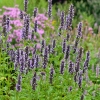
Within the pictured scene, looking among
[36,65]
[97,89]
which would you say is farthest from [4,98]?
[97,89]

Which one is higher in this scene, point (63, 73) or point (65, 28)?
point (65, 28)

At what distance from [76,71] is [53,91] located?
1.28 ft

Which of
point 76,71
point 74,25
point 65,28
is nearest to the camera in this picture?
point 76,71

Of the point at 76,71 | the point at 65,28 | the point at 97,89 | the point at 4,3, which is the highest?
the point at 4,3

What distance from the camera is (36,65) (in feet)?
13.2

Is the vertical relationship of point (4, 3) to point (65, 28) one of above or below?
above

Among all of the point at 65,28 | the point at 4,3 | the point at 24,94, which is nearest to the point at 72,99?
the point at 24,94

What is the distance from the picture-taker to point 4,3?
9.15 m

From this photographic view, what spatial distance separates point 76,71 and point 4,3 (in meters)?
5.60

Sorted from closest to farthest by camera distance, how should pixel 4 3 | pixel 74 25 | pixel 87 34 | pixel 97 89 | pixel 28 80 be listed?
pixel 28 80, pixel 97 89, pixel 87 34, pixel 4 3, pixel 74 25

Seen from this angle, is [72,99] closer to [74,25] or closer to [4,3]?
[4,3]

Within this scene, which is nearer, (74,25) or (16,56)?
(16,56)

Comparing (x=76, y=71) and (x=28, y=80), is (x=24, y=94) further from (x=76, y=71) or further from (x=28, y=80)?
(x=76, y=71)

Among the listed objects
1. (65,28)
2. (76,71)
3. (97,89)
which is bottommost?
(97,89)
